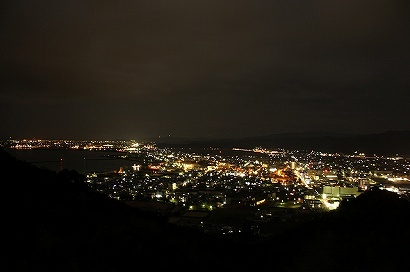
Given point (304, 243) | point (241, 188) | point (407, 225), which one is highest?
point (407, 225)

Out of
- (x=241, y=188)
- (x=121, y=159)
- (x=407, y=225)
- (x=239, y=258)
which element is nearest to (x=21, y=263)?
(x=239, y=258)

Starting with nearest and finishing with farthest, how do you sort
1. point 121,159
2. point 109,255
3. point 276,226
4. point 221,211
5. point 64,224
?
point 109,255 < point 64,224 < point 276,226 < point 221,211 < point 121,159

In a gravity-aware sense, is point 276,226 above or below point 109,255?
below

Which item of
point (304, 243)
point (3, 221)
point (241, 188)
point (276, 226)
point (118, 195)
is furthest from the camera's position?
point (241, 188)

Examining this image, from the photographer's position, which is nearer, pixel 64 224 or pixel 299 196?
pixel 64 224

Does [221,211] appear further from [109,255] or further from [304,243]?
[109,255]

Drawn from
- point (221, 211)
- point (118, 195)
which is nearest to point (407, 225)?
point (221, 211)
